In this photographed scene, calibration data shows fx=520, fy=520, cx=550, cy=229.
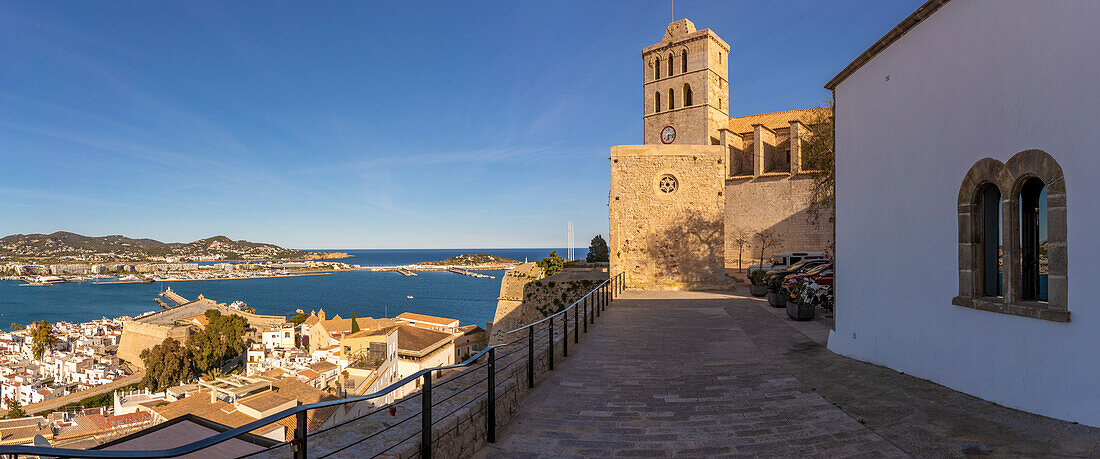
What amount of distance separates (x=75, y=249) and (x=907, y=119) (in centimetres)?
26301

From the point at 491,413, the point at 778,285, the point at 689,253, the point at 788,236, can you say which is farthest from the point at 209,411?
the point at 788,236

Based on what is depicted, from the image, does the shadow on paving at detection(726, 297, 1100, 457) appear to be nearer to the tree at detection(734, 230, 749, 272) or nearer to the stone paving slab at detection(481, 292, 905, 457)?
the stone paving slab at detection(481, 292, 905, 457)

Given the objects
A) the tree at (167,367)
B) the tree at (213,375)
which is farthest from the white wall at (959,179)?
the tree at (167,367)

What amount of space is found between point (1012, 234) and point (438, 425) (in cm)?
554

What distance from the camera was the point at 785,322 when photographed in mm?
11008

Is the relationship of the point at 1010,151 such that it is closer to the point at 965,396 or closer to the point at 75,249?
Answer: the point at 965,396

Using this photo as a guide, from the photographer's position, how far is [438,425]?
378 cm

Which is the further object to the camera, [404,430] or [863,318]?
[863,318]

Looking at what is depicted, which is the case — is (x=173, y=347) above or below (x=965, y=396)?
below

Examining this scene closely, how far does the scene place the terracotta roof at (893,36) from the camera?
5.72m

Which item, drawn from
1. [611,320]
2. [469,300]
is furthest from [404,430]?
[469,300]

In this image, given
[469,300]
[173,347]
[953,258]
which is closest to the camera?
[953,258]

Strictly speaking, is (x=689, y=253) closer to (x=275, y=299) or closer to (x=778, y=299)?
(x=778, y=299)

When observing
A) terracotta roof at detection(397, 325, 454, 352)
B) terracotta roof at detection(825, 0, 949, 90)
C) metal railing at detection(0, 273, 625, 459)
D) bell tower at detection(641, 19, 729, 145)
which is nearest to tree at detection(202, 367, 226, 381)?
terracotta roof at detection(397, 325, 454, 352)
